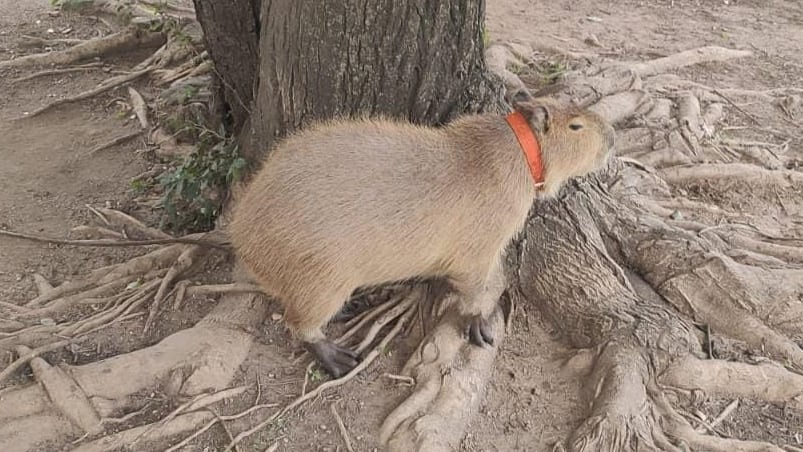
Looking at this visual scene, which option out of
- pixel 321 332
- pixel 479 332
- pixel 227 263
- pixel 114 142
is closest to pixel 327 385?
pixel 321 332

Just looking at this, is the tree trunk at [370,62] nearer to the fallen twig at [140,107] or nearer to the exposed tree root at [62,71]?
the fallen twig at [140,107]

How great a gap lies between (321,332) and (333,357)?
100 millimetres

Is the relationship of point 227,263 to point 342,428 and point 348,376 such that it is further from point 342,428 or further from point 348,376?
point 342,428

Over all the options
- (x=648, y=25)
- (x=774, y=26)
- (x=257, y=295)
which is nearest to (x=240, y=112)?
(x=257, y=295)

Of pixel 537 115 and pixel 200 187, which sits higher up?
pixel 537 115

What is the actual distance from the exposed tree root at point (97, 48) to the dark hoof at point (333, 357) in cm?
361

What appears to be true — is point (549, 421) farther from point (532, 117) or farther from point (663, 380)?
point (532, 117)

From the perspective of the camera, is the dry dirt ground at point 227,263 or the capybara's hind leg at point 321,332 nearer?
the capybara's hind leg at point 321,332

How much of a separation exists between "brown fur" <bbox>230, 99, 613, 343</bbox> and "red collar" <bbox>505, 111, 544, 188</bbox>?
0.02 metres

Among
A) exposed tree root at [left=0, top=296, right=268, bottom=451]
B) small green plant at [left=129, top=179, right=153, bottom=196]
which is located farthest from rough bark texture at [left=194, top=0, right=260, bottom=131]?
exposed tree root at [left=0, top=296, right=268, bottom=451]

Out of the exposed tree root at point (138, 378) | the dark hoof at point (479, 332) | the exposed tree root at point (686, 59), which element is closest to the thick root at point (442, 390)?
the dark hoof at point (479, 332)

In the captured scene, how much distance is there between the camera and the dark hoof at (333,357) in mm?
2684

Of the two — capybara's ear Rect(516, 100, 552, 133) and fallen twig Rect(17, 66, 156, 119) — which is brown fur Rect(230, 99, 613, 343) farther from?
fallen twig Rect(17, 66, 156, 119)

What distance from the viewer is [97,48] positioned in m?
5.46
